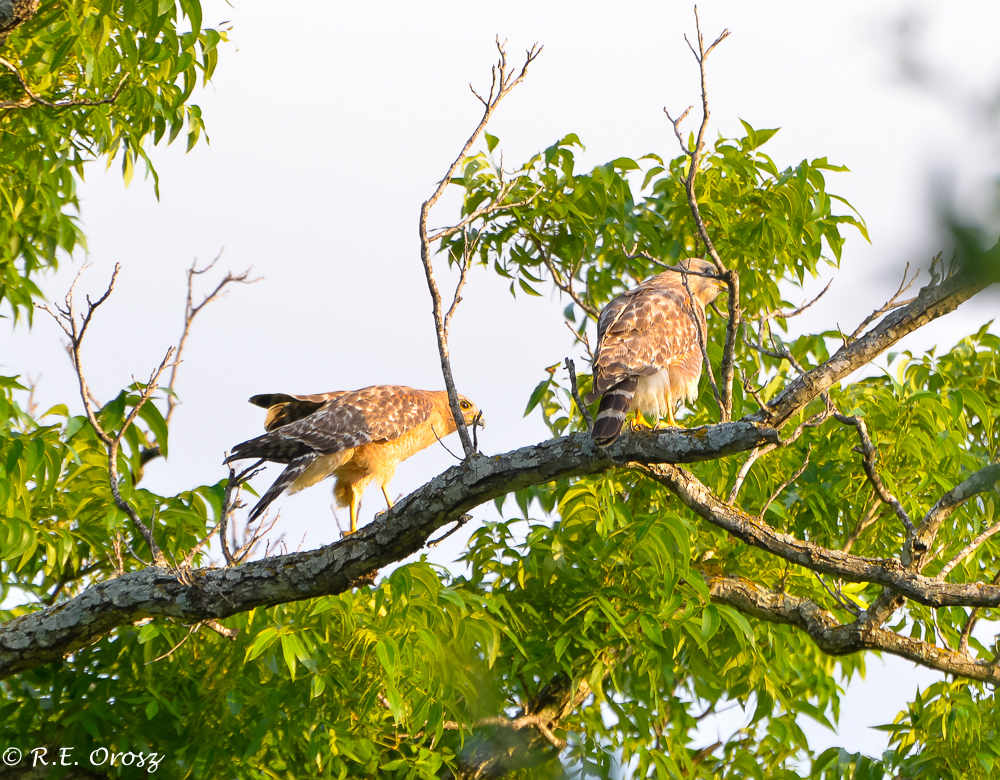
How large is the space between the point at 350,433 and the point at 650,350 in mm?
2111

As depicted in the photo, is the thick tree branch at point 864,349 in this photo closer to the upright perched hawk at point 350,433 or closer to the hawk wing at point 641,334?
the hawk wing at point 641,334

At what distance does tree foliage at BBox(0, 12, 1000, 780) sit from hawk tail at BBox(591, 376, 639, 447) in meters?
0.07

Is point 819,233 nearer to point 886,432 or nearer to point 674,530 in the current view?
point 886,432

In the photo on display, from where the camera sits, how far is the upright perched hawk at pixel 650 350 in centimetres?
407

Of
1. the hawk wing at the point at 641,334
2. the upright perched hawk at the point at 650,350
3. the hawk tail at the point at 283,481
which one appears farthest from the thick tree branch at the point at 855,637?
the hawk tail at the point at 283,481

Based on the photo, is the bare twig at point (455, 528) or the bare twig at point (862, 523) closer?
the bare twig at point (455, 528)

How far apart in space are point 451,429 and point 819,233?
2868 millimetres

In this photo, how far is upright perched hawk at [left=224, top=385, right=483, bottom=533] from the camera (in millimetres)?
5273

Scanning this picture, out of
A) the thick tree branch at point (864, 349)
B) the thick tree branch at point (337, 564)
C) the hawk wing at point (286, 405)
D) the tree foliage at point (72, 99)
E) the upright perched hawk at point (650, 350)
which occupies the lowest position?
the thick tree branch at point (864, 349)

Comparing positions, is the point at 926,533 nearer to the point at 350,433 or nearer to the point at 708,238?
the point at 708,238

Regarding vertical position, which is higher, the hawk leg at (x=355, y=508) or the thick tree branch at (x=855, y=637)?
the hawk leg at (x=355, y=508)

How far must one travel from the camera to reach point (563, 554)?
424 centimetres

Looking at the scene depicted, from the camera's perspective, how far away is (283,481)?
192 inches

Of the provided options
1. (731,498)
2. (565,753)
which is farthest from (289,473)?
(731,498)
